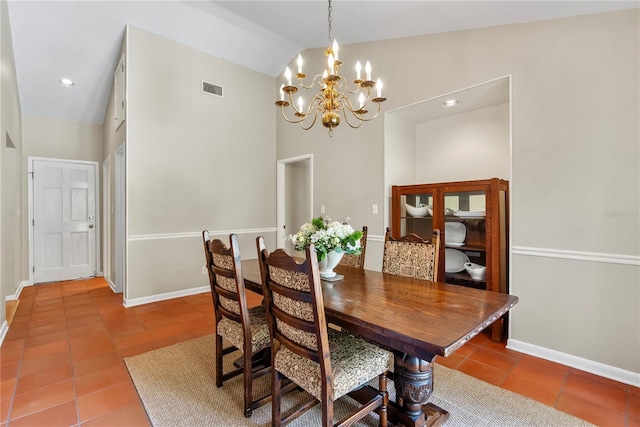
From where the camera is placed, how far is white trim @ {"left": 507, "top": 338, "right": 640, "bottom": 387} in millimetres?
2057

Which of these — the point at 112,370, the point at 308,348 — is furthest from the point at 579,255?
the point at 112,370

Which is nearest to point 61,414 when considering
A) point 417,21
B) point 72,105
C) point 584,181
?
point 584,181

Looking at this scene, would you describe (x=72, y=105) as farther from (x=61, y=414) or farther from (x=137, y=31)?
(x=61, y=414)

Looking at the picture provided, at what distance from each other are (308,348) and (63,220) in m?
5.40

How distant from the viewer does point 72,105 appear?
4.66 meters

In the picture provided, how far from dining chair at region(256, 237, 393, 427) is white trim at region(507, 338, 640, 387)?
5.34 ft

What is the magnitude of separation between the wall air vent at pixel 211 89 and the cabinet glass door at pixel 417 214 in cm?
300

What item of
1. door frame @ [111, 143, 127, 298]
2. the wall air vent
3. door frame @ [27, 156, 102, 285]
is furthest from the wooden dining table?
door frame @ [27, 156, 102, 285]

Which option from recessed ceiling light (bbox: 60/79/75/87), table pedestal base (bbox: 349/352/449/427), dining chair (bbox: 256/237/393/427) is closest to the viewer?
dining chair (bbox: 256/237/393/427)

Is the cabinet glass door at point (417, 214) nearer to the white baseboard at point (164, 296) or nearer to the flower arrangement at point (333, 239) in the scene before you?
the flower arrangement at point (333, 239)

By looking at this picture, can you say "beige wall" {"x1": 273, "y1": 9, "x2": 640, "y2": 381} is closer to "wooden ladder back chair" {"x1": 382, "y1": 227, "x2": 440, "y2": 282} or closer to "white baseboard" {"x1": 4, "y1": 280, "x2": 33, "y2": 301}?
"wooden ladder back chair" {"x1": 382, "y1": 227, "x2": 440, "y2": 282}

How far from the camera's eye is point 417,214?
132 inches

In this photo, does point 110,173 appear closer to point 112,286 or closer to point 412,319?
point 112,286

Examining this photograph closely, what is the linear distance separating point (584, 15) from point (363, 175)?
7.53ft
